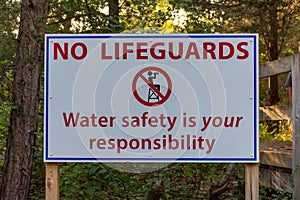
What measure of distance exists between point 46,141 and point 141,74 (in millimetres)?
794

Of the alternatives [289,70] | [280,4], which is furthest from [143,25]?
[280,4]

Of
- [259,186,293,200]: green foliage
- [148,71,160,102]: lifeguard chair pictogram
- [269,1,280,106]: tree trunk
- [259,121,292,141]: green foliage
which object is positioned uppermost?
[269,1,280,106]: tree trunk

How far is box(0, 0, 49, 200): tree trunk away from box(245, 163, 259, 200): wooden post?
112 inches

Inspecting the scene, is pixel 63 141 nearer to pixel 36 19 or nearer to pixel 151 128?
pixel 151 128

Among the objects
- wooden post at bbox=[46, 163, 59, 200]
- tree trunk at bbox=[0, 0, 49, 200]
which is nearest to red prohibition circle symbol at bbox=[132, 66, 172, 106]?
wooden post at bbox=[46, 163, 59, 200]

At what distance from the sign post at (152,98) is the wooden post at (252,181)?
0.09 metres

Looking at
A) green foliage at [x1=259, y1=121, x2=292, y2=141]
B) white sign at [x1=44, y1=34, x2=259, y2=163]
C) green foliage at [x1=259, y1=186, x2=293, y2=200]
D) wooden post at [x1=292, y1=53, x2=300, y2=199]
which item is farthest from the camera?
green foliage at [x1=259, y1=121, x2=292, y2=141]

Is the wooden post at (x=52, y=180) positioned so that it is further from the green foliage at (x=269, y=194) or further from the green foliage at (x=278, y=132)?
the green foliage at (x=278, y=132)

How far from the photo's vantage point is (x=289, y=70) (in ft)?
18.2

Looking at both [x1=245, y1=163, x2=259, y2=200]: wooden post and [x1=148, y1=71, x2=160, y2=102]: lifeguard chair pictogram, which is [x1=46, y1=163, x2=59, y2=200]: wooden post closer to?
[x1=148, y1=71, x2=160, y2=102]: lifeguard chair pictogram

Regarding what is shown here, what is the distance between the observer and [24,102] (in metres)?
6.00

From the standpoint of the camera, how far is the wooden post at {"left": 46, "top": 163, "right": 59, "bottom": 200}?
394cm

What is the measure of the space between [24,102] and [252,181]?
2.95 meters

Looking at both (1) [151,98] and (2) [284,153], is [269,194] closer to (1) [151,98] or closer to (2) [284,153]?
(2) [284,153]
